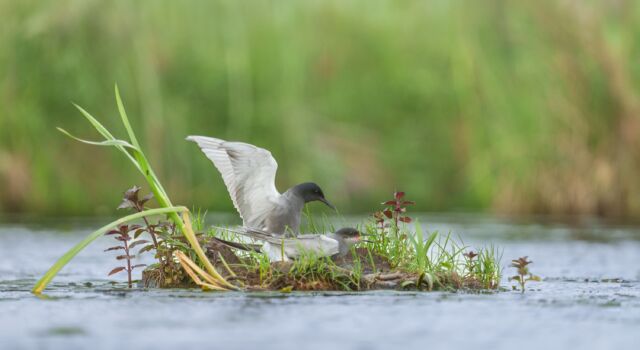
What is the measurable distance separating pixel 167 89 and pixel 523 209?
719 centimetres

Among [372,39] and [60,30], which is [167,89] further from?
[372,39]

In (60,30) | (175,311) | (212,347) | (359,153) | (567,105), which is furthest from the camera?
(359,153)

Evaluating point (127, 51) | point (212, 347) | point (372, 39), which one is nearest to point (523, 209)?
point (372, 39)

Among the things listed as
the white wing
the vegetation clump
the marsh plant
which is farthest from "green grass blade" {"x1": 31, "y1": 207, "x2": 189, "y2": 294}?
the marsh plant

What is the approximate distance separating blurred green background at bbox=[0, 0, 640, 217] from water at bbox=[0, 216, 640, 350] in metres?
9.02

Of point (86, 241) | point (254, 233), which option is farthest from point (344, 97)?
point (86, 241)

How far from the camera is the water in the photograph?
29.9ft

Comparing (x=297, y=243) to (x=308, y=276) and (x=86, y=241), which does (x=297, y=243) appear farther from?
(x=86, y=241)

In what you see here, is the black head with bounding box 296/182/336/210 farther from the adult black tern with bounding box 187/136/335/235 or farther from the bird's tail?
the bird's tail

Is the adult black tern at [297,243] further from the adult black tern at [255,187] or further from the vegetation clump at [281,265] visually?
the adult black tern at [255,187]

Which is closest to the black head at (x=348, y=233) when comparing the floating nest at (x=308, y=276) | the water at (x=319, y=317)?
the floating nest at (x=308, y=276)

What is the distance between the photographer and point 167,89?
2520cm

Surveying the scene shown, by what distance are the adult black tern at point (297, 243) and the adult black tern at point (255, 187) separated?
0.31 meters

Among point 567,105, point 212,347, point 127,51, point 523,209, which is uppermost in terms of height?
point 127,51
